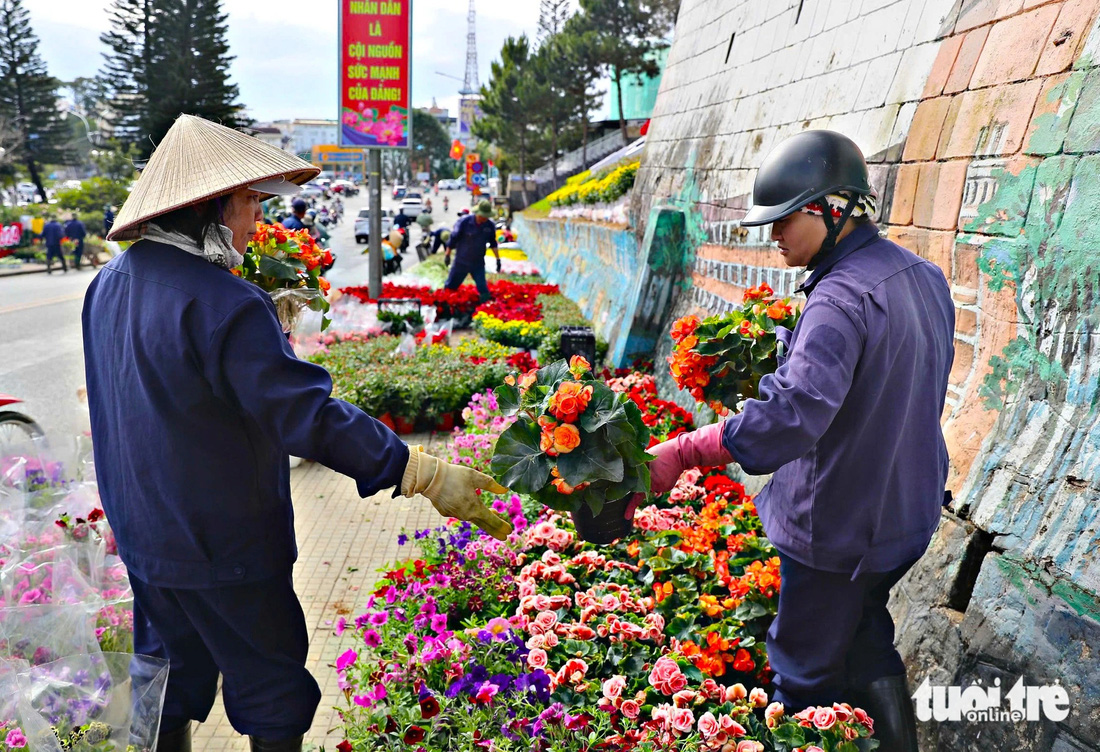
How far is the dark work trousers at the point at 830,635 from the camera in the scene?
2.33 meters

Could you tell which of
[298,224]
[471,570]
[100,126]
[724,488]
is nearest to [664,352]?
[724,488]

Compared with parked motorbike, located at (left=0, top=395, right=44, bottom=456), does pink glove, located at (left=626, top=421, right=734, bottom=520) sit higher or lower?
higher

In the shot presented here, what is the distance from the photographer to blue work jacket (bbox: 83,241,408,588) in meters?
2.15

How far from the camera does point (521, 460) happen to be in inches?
95.7

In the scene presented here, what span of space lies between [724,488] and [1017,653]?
2.09 m

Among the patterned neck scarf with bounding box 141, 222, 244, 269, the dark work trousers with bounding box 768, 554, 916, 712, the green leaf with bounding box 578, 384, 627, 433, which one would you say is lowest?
the dark work trousers with bounding box 768, 554, 916, 712

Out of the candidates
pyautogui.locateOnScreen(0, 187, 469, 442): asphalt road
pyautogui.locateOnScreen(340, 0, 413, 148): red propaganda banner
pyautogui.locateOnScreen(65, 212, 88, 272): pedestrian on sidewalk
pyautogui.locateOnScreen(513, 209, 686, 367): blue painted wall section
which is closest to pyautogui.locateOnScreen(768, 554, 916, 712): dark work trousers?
pyautogui.locateOnScreen(0, 187, 469, 442): asphalt road

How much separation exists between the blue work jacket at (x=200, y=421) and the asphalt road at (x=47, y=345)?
8.49 feet

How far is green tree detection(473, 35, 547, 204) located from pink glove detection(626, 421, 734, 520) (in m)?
40.3

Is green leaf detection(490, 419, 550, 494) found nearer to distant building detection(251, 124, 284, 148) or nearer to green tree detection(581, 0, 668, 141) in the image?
distant building detection(251, 124, 284, 148)

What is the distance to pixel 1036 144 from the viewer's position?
2.60 m

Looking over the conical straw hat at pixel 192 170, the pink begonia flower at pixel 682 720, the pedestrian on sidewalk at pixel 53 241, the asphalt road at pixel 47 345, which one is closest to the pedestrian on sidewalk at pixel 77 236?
the asphalt road at pixel 47 345

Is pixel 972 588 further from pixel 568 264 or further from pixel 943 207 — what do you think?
pixel 568 264

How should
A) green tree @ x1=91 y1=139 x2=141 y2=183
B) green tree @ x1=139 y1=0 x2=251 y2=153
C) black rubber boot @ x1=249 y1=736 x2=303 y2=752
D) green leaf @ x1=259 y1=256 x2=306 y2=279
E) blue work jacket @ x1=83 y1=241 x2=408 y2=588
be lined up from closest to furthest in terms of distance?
blue work jacket @ x1=83 y1=241 x2=408 y2=588 < black rubber boot @ x1=249 y1=736 x2=303 y2=752 < green leaf @ x1=259 y1=256 x2=306 y2=279 < green tree @ x1=139 y1=0 x2=251 y2=153 < green tree @ x1=91 y1=139 x2=141 y2=183
